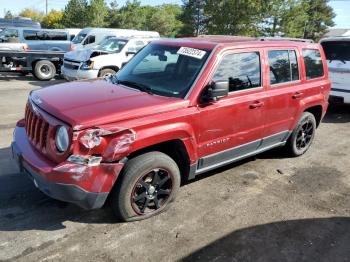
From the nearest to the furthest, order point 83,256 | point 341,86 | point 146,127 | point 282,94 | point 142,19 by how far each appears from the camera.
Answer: point 83,256
point 146,127
point 282,94
point 341,86
point 142,19

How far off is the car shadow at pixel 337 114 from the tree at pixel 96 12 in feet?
130

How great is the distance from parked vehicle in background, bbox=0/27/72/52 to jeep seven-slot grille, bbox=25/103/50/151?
12.5m

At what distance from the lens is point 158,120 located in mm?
3857

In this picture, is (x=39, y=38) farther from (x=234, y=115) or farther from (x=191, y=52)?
(x=234, y=115)

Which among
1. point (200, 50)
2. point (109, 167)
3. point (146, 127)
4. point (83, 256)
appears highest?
point (200, 50)

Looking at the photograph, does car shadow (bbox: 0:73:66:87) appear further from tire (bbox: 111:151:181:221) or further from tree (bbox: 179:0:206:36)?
tree (bbox: 179:0:206:36)

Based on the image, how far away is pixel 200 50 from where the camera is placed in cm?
456

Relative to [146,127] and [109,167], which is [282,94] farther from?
[109,167]

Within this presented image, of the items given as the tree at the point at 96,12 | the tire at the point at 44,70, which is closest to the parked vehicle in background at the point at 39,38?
the tire at the point at 44,70

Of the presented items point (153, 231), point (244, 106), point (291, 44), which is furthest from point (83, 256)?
point (291, 44)

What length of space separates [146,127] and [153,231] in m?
1.06

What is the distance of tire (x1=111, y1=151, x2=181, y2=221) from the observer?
3756mm

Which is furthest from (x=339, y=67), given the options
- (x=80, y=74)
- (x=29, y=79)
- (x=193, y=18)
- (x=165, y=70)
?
(x=193, y=18)

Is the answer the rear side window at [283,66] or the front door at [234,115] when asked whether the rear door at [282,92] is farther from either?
the front door at [234,115]
